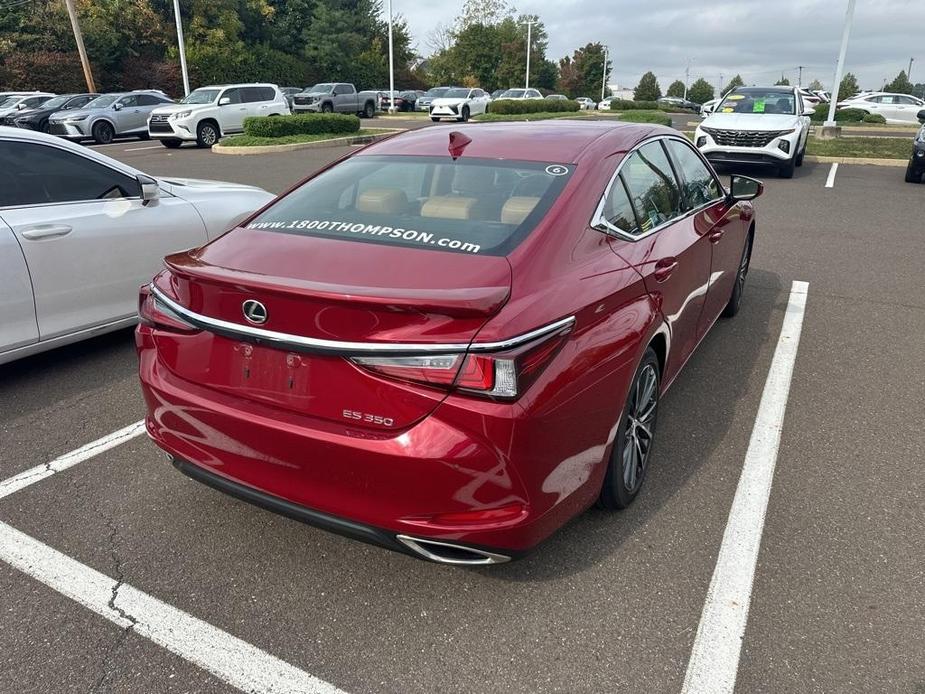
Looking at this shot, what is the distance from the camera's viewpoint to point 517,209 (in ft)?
8.73

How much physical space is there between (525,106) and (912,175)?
23.5 metres

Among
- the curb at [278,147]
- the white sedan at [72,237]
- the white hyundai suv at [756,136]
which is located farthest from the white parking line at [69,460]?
the curb at [278,147]

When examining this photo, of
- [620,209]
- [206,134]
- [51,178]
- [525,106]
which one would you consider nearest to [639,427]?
[620,209]

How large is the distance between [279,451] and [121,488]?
134 centimetres

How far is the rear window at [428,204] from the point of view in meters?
2.54

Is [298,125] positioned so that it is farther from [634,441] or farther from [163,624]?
[163,624]

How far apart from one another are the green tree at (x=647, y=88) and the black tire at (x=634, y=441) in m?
93.5

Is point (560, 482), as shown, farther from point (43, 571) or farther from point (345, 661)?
point (43, 571)

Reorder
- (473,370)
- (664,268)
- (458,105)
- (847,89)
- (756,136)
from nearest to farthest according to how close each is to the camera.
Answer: (473,370) < (664,268) < (756,136) < (458,105) < (847,89)

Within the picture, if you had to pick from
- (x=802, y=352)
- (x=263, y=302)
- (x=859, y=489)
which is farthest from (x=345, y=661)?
(x=802, y=352)

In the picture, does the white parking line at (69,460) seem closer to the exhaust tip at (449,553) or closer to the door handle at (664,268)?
the exhaust tip at (449,553)

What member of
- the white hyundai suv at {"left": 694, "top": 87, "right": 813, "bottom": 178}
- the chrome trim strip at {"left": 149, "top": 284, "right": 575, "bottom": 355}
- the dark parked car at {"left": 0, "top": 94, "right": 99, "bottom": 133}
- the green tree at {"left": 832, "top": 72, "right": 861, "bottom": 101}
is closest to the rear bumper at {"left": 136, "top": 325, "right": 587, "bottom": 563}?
the chrome trim strip at {"left": 149, "top": 284, "right": 575, "bottom": 355}

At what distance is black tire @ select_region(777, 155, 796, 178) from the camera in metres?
13.4

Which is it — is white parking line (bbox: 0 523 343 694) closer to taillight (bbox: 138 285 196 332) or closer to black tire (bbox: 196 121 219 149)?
taillight (bbox: 138 285 196 332)
